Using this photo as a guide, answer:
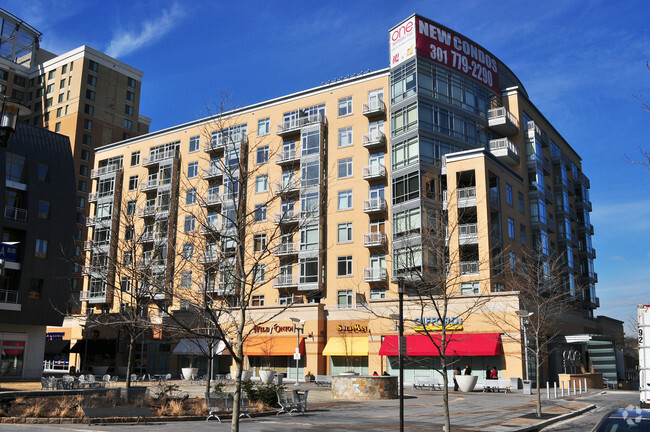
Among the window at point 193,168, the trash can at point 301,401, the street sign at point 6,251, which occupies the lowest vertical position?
the trash can at point 301,401

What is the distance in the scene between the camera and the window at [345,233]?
5338 cm

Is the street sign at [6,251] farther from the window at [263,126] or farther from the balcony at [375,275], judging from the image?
the window at [263,126]

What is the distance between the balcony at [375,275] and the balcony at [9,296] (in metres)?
27.8

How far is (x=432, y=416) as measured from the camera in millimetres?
22578

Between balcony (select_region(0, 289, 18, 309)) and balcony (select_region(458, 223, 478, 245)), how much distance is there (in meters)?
34.8

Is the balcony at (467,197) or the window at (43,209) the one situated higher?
the balcony at (467,197)

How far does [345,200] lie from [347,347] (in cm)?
1367

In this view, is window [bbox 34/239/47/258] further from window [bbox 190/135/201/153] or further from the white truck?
the white truck

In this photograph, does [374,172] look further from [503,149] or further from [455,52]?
[455,52]

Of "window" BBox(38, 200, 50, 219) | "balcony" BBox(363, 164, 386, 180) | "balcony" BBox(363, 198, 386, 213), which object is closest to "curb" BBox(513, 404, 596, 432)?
"balcony" BBox(363, 198, 386, 213)

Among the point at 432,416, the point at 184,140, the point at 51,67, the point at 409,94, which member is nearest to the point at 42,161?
the point at 184,140

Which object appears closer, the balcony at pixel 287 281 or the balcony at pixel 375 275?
the balcony at pixel 375 275

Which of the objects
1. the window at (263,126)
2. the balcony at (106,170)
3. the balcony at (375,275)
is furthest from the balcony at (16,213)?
the balcony at (106,170)

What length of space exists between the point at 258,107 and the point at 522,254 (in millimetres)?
30788
